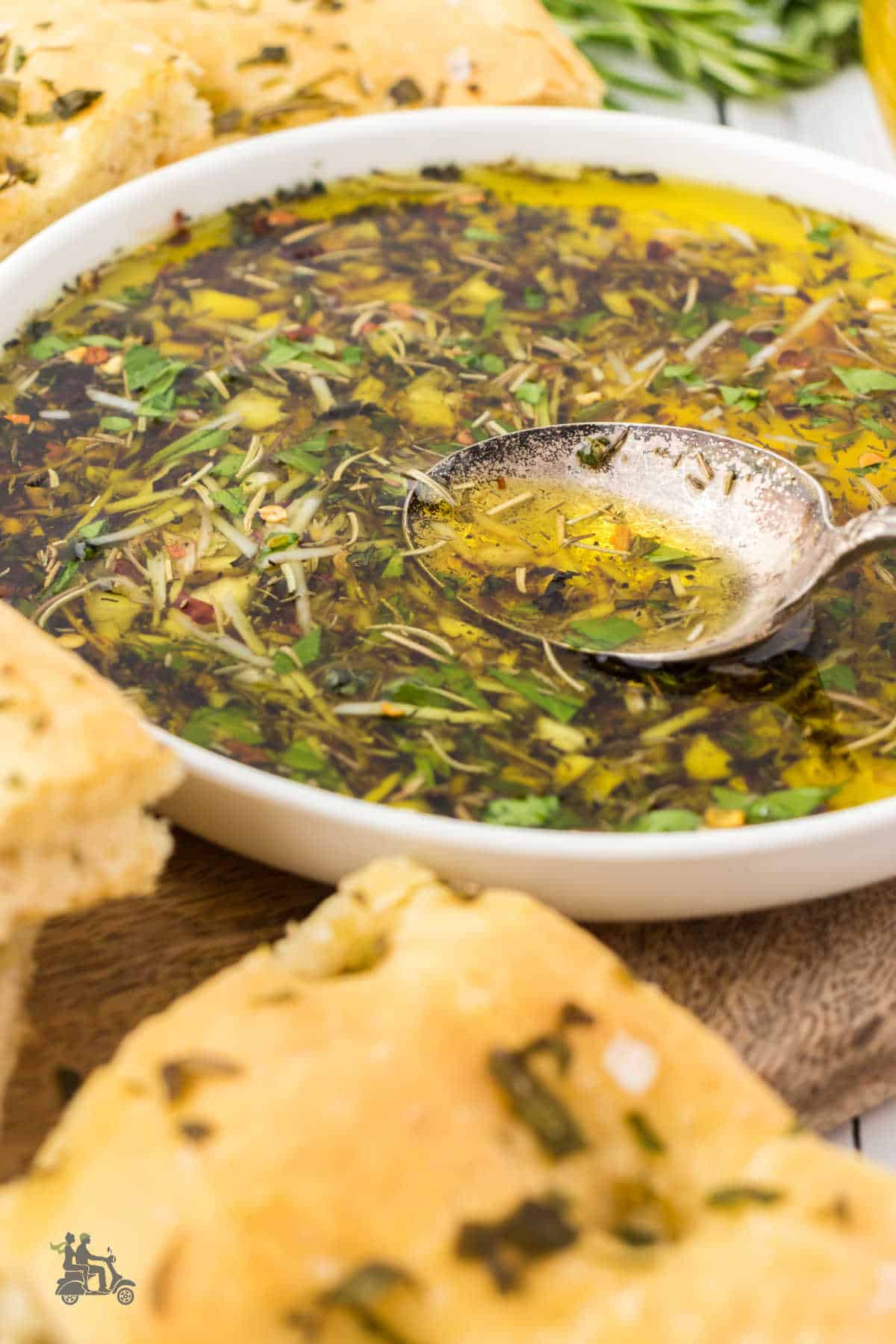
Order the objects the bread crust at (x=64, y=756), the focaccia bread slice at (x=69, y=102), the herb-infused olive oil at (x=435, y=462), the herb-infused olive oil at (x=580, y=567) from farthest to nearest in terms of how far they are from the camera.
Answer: the focaccia bread slice at (x=69, y=102)
the herb-infused olive oil at (x=580, y=567)
the herb-infused olive oil at (x=435, y=462)
the bread crust at (x=64, y=756)

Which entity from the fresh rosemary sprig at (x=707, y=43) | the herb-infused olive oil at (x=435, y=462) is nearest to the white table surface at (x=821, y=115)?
the fresh rosemary sprig at (x=707, y=43)

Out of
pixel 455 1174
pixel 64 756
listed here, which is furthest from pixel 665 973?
pixel 64 756

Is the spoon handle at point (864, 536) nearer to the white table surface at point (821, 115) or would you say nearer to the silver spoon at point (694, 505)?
the silver spoon at point (694, 505)

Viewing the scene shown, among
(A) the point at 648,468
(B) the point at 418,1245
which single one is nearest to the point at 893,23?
(A) the point at 648,468

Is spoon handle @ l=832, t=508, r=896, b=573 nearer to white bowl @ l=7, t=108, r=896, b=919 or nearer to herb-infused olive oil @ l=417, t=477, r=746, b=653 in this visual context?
herb-infused olive oil @ l=417, t=477, r=746, b=653

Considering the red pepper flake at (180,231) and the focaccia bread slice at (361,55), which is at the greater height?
the focaccia bread slice at (361,55)

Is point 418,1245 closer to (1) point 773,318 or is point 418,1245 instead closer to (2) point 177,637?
(2) point 177,637
